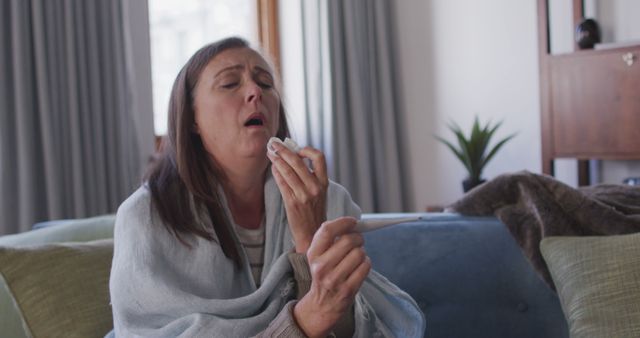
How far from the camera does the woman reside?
108 cm

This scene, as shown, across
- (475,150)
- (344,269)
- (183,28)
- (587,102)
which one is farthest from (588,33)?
(344,269)

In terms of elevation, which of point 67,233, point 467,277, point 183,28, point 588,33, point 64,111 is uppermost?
point 183,28

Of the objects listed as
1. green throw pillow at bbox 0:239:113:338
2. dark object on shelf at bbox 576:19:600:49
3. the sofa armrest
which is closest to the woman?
green throw pillow at bbox 0:239:113:338

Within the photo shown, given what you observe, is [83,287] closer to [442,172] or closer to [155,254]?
[155,254]

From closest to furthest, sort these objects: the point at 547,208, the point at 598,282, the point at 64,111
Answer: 1. the point at 598,282
2. the point at 547,208
3. the point at 64,111

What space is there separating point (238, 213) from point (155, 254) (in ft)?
0.79

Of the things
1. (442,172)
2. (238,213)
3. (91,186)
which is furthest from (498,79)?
(238,213)

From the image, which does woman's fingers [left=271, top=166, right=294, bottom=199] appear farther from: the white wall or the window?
the white wall

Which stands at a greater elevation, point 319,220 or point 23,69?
point 23,69

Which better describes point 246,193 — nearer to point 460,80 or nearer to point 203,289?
point 203,289

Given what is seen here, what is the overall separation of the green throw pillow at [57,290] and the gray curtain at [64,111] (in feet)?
4.14

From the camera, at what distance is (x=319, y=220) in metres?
1.16

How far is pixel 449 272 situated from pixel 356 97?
2.44 meters

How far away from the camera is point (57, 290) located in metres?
1.43
